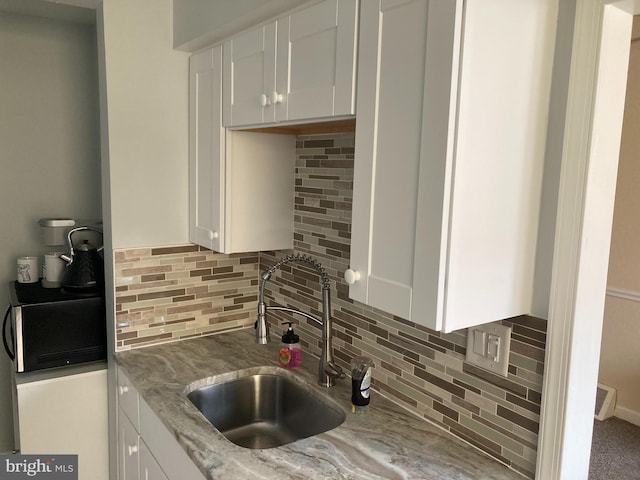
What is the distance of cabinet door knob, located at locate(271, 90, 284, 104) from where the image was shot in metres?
1.50

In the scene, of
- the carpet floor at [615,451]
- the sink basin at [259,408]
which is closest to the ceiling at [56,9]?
the sink basin at [259,408]

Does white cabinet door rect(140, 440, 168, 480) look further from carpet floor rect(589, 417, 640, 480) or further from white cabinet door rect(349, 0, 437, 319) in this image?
carpet floor rect(589, 417, 640, 480)

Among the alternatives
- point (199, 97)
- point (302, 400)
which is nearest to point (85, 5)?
point (199, 97)

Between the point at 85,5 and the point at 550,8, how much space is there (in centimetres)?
170

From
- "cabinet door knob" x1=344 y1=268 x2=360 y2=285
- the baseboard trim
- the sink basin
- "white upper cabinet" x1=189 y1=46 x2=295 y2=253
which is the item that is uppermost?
"white upper cabinet" x1=189 y1=46 x2=295 y2=253

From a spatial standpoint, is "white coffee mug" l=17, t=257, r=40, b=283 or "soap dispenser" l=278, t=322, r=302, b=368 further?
"white coffee mug" l=17, t=257, r=40, b=283

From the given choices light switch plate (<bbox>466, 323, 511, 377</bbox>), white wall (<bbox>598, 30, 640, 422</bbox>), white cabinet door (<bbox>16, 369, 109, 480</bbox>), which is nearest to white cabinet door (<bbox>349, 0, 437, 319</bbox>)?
light switch plate (<bbox>466, 323, 511, 377</bbox>)

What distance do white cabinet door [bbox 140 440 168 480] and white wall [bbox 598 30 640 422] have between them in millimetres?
2831

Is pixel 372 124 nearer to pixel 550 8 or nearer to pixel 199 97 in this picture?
pixel 550 8

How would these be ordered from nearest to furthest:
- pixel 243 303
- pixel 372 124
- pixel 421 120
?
pixel 421 120 < pixel 372 124 < pixel 243 303

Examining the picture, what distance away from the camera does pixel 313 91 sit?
1376 mm

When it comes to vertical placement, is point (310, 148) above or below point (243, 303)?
above

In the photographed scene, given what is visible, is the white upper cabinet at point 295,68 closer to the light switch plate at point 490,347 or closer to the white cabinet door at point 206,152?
the white cabinet door at point 206,152

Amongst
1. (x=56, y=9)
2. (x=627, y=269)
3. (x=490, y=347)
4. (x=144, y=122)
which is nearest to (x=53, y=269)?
(x=144, y=122)
